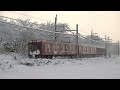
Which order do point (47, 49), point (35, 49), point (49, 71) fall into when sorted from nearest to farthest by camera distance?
point (49, 71), point (47, 49), point (35, 49)

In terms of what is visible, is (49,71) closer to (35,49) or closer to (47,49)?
(47,49)

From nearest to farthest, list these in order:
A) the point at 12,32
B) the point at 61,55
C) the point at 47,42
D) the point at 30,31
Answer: the point at 47,42 → the point at 61,55 → the point at 12,32 → the point at 30,31

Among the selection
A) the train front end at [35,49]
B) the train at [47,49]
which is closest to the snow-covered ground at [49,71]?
the train at [47,49]

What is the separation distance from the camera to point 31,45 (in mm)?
37219

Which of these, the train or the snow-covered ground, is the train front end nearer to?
the train

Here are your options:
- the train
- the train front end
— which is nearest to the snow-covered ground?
the train

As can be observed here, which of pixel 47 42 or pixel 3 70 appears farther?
pixel 47 42

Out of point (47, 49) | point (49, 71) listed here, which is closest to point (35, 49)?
point (47, 49)

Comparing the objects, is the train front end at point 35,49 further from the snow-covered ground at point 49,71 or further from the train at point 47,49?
the snow-covered ground at point 49,71

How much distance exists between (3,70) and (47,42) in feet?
59.4

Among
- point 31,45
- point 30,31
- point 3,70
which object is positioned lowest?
point 3,70

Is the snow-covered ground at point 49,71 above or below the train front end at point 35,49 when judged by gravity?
below
